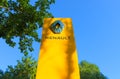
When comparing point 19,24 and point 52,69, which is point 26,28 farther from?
point 52,69

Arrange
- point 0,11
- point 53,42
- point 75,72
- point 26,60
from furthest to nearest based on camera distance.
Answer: point 26,60, point 0,11, point 53,42, point 75,72

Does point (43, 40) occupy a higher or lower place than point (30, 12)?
lower

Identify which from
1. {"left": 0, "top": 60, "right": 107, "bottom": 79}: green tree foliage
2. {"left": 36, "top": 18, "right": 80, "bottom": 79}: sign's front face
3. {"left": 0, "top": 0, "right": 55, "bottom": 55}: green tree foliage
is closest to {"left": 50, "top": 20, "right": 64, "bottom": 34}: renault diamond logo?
{"left": 36, "top": 18, "right": 80, "bottom": 79}: sign's front face

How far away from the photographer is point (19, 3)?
1862 centimetres

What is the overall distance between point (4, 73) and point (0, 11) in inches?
894

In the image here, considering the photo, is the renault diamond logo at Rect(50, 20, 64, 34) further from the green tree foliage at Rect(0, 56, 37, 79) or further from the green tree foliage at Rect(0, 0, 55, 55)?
the green tree foliage at Rect(0, 56, 37, 79)

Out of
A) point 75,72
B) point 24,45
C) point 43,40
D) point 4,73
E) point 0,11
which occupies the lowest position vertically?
point 75,72

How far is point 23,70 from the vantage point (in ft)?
127

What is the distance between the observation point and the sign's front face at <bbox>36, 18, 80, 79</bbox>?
30.6 ft

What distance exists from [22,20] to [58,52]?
974cm

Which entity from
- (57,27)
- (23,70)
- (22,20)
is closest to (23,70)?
(23,70)

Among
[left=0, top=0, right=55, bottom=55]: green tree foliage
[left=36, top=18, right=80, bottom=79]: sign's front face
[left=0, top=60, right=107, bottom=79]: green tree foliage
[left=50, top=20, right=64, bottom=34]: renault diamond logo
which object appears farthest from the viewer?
[left=0, top=60, right=107, bottom=79]: green tree foliage

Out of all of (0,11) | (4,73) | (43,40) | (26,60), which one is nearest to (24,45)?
(0,11)

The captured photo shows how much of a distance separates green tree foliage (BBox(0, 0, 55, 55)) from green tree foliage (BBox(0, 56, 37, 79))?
16.8m
